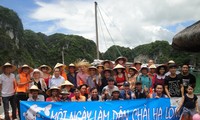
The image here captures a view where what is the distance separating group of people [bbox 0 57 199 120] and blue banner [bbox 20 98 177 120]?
269mm

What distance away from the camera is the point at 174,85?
6.54 metres

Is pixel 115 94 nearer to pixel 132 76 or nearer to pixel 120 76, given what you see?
pixel 120 76

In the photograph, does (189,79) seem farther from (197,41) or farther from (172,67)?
(197,41)

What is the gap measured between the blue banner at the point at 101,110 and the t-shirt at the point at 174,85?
0.90 feet

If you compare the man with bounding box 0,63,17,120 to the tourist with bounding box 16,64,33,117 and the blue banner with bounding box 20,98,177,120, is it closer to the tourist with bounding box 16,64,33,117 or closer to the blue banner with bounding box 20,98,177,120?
the tourist with bounding box 16,64,33,117

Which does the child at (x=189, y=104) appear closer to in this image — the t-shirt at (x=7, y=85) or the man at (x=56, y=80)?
the man at (x=56, y=80)

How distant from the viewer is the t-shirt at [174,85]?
649 cm

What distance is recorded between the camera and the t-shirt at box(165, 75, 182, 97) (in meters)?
6.49

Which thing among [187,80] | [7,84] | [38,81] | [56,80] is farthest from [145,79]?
[7,84]

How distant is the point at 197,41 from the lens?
640 centimetres

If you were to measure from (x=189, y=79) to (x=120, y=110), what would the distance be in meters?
1.77

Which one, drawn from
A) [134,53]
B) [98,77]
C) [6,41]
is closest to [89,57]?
[134,53]

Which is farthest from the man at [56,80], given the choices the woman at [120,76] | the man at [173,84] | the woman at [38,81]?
the man at [173,84]

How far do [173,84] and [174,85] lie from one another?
0.04m
